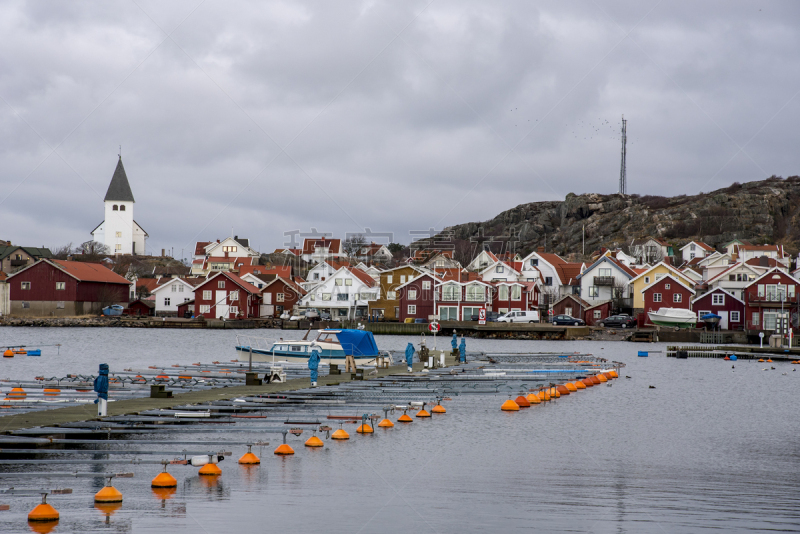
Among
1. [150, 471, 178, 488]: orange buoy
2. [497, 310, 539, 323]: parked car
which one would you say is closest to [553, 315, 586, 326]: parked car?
[497, 310, 539, 323]: parked car

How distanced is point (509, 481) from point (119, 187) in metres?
157

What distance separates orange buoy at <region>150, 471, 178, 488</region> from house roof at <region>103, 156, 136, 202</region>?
15334cm

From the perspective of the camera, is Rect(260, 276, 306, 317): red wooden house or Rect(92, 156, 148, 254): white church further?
Rect(92, 156, 148, 254): white church

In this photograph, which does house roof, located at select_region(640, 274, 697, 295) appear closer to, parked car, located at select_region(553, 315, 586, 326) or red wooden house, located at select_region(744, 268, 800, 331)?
red wooden house, located at select_region(744, 268, 800, 331)

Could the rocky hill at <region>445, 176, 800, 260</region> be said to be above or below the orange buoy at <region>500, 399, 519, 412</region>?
above

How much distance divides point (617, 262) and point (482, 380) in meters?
65.2

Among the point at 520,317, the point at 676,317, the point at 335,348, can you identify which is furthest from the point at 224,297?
the point at 335,348

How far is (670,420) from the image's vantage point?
1238 inches

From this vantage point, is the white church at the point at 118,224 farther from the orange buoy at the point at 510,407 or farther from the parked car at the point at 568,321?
the orange buoy at the point at 510,407

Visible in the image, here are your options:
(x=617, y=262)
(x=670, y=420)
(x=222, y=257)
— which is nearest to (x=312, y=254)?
(x=222, y=257)

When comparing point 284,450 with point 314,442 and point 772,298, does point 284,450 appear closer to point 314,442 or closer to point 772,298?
point 314,442

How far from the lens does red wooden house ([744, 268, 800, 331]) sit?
84.7 metres

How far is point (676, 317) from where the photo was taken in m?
90.8

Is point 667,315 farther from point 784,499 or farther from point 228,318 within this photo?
point 784,499
